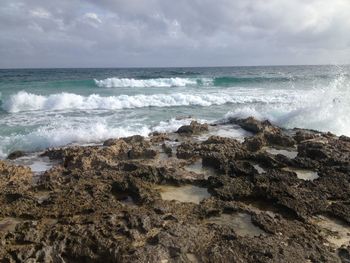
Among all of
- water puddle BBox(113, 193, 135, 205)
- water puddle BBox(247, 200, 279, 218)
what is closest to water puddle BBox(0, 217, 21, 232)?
water puddle BBox(113, 193, 135, 205)

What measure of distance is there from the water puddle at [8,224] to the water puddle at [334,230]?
3.87 meters

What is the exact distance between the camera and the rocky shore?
389 centimetres

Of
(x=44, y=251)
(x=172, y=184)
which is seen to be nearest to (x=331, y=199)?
(x=172, y=184)

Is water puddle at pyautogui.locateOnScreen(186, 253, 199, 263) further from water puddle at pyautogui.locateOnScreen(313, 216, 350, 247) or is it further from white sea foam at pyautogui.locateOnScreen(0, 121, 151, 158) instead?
white sea foam at pyautogui.locateOnScreen(0, 121, 151, 158)

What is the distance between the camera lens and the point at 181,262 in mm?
3643

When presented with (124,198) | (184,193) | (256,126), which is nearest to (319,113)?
(256,126)

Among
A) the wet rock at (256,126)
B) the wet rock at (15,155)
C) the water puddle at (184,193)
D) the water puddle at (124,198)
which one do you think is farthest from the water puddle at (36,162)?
the wet rock at (256,126)

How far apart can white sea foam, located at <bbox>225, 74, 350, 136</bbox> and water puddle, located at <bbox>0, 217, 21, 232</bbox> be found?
389 inches

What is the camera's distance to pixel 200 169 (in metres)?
7.05

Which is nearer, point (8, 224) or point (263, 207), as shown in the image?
point (8, 224)

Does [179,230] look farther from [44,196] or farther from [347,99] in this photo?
[347,99]

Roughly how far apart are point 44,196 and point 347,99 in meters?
11.1

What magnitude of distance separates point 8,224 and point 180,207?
2244 millimetres

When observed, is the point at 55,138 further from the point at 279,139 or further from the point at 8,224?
the point at 279,139
